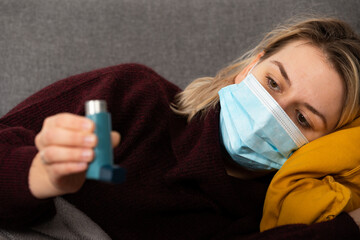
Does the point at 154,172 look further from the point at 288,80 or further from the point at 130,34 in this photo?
the point at 130,34

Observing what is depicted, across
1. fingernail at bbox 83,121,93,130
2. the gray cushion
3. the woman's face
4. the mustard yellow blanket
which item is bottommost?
the mustard yellow blanket

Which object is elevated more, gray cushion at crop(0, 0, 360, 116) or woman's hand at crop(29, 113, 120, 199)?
gray cushion at crop(0, 0, 360, 116)

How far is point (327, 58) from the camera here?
0.89 m

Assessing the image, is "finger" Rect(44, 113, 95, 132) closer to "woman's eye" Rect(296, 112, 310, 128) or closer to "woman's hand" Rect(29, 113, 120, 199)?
"woman's hand" Rect(29, 113, 120, 199)

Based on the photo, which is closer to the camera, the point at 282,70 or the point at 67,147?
the point at 67,147

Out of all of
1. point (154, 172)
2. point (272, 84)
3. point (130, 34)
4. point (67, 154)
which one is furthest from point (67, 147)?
point (130, 34)

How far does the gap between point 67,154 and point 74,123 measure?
4 cm

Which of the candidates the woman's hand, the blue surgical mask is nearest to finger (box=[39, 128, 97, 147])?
the woman's hand

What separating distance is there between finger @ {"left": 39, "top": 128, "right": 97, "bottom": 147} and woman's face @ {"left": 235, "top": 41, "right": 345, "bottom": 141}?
0.55 meters

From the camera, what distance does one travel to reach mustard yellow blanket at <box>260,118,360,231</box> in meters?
0.89

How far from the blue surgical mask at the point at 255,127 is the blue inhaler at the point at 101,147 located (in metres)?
0.47

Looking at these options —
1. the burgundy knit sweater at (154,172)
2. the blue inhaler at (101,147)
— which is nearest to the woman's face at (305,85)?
the burgundy knit sweater at (154,172)

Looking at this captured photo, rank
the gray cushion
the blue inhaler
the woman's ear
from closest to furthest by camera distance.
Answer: the blue inhaler
the woman's ear
the gray cushion

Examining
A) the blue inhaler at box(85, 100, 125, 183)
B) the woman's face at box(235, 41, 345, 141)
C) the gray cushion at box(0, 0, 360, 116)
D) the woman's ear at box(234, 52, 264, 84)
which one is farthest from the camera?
the gray cushion at box(0, 0, 360, 116)
